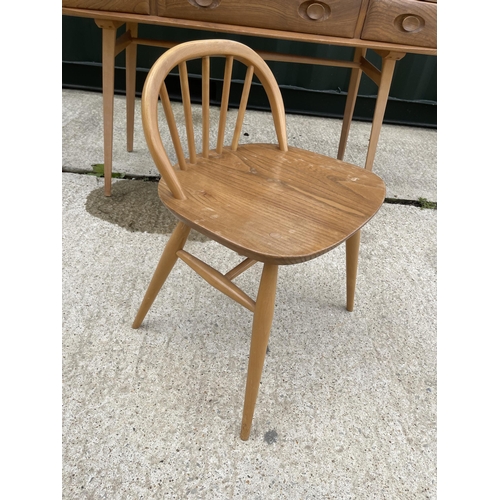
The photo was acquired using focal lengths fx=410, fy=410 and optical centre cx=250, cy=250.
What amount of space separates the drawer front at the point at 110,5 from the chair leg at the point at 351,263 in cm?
110

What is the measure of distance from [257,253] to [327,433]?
58cm

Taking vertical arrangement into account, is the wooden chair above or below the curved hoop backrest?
below

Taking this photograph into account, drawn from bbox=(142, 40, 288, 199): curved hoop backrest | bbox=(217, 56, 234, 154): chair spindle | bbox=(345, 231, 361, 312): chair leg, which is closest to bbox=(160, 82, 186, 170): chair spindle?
bbox=(142, 40, 288, 199): curved hoop backrest

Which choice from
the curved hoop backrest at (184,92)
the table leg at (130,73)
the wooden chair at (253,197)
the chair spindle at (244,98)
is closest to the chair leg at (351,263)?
the wooden chair at (253,197)

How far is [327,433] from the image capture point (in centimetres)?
107

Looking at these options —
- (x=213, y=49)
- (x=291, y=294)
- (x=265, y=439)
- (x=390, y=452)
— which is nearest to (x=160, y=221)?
(x=291, y=294)

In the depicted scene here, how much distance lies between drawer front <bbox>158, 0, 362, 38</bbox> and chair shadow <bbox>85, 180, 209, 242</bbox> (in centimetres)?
75

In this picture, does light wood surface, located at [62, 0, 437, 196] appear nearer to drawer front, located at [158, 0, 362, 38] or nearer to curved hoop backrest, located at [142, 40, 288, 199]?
drawer front, located at [158, 0, 362, 38]

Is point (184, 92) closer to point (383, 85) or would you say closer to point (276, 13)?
point (276, 13)

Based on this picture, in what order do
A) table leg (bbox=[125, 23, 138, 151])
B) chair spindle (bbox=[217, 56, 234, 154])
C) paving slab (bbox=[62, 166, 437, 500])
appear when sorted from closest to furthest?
paving slab (bbox=[62, 166, 437, 500])
chair spindle (bbox=[217, 56, 234, 154])
table leg (bbox=[125, 23, 138, 151])

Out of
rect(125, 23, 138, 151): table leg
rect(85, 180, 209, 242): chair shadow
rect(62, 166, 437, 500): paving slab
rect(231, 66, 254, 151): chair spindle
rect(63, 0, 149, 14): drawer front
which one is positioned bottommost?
rect(62, 166, 437, 500): paving slab

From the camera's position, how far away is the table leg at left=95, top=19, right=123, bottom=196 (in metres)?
1.54

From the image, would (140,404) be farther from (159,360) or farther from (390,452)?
(390,452)

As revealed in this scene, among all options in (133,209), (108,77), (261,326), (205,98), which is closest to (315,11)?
(205,98)
